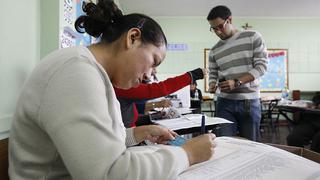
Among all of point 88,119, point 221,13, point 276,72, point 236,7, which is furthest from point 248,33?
point 276,72

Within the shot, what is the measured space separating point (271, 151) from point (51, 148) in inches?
22.8

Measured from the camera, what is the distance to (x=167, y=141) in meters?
0.98

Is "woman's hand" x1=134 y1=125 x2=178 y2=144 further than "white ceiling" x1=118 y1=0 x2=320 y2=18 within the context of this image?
No

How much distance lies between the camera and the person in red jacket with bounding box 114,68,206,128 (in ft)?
4.54

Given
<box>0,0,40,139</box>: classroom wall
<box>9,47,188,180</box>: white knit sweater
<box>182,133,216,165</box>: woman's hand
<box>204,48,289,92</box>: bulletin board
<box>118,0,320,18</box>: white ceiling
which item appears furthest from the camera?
<box>204,48,289,92</box>: bulletin board

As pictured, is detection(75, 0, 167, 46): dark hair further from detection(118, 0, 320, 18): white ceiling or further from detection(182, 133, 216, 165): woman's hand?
detection(118, 0, 320, 18): white ceiling

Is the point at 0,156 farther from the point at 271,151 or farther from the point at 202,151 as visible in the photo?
the point at 271,151

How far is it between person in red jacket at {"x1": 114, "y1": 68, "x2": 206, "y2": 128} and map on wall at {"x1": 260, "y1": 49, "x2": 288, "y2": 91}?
17.7 ft

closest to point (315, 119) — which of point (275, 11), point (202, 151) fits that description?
point (202, 151)

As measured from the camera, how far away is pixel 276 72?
257 inches

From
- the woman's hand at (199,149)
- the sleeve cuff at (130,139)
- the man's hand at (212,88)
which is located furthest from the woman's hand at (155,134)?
the man's hand at (212,88)

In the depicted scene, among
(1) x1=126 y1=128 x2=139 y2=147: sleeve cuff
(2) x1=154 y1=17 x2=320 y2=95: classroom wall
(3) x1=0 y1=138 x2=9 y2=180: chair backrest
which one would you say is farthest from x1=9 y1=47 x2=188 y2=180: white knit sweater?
(2) x1=154 y1=17 x2=320 y2=95: classroom wall

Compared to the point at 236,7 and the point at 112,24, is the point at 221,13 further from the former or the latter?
the point at 236,7

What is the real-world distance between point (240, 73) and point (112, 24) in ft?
3.96
